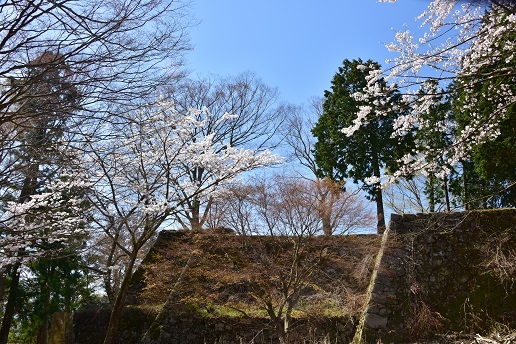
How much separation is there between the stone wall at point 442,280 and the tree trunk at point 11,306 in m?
8.71

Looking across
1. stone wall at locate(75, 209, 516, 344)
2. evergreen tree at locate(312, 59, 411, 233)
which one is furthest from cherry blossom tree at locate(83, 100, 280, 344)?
evergreen tree at locate(312, 59, 411, 233)

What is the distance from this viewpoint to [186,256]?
850 cm

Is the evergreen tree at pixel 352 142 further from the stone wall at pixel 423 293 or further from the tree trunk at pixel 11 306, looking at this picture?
the tree trunk at pixel 11 306

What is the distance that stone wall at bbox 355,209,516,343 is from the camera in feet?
22.0

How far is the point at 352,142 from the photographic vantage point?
49.1ft

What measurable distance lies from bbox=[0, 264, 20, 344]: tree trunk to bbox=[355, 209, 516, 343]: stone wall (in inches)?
343

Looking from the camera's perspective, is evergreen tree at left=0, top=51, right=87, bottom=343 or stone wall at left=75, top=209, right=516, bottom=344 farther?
stone wall at left=75, top=209, right=516, bottom=344

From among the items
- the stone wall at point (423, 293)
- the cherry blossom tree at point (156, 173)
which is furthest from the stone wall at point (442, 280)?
the cherry blossom tree at point (156, 173)

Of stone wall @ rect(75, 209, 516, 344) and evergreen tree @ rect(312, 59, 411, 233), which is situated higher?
evergreen tree @ rect(312, 59, 411, 233)

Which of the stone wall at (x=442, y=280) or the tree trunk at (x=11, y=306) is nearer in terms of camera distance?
the stone wall at (x=442, y=280)

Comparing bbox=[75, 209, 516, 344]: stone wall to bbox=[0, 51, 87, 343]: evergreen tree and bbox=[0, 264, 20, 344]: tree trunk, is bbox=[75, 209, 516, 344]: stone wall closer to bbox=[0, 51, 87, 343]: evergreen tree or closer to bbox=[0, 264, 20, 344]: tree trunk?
bbox=[0, 51, 87, 343]: evergreen tree

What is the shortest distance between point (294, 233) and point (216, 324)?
8.87 feet

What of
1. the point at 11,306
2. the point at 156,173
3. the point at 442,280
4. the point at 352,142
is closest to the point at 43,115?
the point at 156,173

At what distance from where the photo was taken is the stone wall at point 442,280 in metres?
6.72
